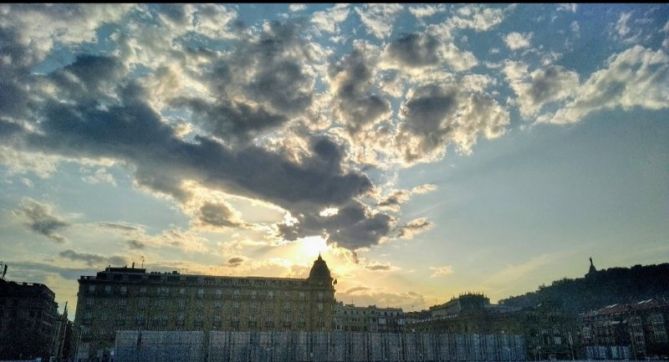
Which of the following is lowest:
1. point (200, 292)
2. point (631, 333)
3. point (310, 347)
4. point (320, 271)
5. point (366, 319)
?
point (310, 347)

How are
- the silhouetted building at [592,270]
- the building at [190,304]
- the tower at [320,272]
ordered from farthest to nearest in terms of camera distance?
the silhouetted building at [592,270] < the tower at [320,272] < the building at [190,304]

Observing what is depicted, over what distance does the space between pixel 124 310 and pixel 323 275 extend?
151 feet

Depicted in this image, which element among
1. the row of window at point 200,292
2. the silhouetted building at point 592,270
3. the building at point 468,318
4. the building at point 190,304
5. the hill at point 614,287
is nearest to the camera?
the building at point 190,304

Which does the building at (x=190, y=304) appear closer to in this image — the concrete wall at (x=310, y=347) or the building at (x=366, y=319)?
the concrete wall at (x=310, y=347)

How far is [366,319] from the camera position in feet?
487

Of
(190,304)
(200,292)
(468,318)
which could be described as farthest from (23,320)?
(468,318)

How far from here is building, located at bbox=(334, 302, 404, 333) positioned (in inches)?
5694

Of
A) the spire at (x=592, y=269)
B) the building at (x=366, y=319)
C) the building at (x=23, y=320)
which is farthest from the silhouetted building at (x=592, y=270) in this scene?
the building at (x=23, y=320)

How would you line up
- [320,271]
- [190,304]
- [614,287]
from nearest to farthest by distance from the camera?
[190,304] → [320,271] → [614,287]

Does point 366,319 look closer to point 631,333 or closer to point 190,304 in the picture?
point 190,304

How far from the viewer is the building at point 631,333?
9216cm

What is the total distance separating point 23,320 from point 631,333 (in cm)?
13266

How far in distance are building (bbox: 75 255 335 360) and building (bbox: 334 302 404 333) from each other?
1733 inches

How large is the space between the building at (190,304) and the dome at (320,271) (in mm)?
4127
